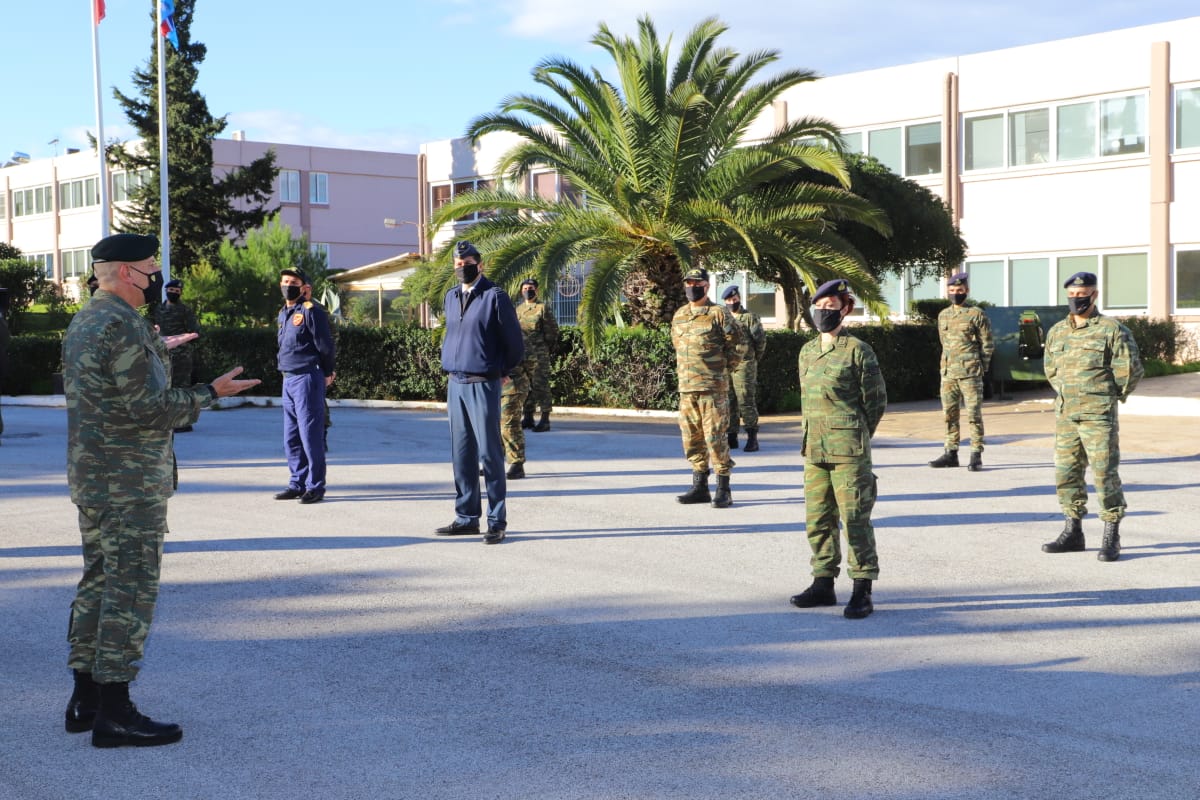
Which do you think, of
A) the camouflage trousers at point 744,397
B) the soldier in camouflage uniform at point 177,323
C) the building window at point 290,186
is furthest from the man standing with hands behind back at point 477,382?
the building window at point 290,186

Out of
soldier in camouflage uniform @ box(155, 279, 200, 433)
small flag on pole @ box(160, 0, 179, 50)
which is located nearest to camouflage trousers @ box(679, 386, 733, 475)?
soldier in camouflage uniform @ box(155, 279, 200, 433)

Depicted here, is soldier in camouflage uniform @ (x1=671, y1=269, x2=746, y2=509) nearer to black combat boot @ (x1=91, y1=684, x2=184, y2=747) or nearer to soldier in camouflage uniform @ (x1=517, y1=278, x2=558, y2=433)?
soldier in camouflage uniform @ (x1=517, y1=278, x2=558, y2=433)

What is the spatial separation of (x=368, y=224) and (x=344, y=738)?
56.4 meters

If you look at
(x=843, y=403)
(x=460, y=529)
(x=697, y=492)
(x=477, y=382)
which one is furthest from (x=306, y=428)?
(x=843, y=403)

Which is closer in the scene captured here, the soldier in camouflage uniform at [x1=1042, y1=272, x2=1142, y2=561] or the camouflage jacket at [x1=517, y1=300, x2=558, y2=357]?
the soldier in camouflage uniform at [x1=1042, y1=272, x2=1142, y2=561]

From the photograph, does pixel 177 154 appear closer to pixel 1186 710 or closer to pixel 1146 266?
pixel 1146 266

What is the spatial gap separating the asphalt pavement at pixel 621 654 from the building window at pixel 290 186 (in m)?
47.4

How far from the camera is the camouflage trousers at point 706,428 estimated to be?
10219 millimetres

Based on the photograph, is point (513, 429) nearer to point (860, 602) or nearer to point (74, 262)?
point (860, 602)

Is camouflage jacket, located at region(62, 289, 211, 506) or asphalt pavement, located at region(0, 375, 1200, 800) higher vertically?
camouflage jacket, located at region(62, 289, 211, 506)

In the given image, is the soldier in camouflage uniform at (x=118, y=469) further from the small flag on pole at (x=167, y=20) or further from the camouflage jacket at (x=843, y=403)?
the small flag on pole at (x=167, y=20)

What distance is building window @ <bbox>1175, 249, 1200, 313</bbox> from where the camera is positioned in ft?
93.9

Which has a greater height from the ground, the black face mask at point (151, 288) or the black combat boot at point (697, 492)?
the black face mask at point (151, 288)

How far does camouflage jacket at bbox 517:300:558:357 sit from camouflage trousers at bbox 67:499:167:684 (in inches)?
402
